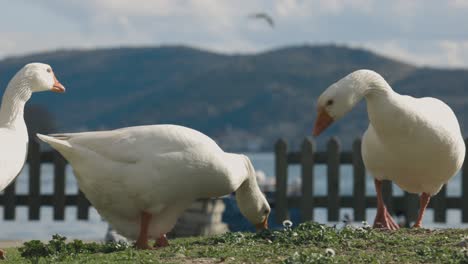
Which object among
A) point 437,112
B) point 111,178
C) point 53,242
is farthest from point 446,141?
point 53,242

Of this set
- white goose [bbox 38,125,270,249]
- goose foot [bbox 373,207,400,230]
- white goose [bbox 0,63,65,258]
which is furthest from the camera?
goose foot [bbox 373,207,400,230]

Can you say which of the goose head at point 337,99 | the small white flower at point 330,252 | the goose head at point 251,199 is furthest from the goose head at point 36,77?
the small white flower at point 330,252

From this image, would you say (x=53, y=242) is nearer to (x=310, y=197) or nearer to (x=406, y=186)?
(x=406, y=186)

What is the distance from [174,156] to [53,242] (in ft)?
5.18

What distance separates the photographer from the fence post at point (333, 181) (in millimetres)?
18875

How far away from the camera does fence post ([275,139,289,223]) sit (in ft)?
62.9

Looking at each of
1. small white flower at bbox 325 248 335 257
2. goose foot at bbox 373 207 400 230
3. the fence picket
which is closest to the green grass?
small white flower at bbox 325 248 335 257

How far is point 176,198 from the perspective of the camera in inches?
339

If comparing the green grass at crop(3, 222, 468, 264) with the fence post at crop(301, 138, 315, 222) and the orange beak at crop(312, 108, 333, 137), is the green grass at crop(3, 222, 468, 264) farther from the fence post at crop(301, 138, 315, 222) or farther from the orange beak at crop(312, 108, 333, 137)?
the fence post at crop(301, 138, 315, 222)

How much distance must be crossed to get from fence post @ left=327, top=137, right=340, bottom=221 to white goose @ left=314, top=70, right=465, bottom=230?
8.55 m

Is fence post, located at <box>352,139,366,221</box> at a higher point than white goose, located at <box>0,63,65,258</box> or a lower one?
lower

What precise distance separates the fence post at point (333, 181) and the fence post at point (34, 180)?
687cm

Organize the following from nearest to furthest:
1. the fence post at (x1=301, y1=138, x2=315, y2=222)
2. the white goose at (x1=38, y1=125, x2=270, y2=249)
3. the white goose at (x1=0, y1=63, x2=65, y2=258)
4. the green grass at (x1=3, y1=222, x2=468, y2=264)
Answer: the green grass at (x1=3, y1=222, x2=468, y2=264)
the white goose at (x1=38, y1=125, x2=270, y2=249)
the white goose at (x1=0, y1=63, x2=65, y2=258)
the fence post at (x1=301, y1=138, x2=315, y2=222)

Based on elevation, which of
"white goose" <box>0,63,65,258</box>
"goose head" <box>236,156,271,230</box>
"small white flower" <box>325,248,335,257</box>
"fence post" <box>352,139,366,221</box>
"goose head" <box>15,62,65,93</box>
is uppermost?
"goose head" <box>15,62,65,93</box>
